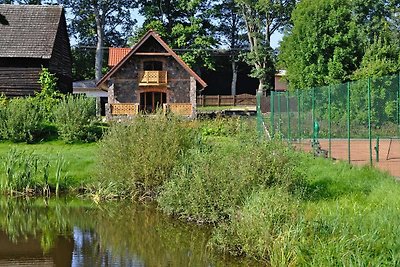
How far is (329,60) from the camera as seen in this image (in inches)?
1502

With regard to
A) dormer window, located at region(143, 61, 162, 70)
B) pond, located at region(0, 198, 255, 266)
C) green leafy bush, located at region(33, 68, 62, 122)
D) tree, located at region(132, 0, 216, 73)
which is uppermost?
tree, located at region(132, 0, 216, 73)

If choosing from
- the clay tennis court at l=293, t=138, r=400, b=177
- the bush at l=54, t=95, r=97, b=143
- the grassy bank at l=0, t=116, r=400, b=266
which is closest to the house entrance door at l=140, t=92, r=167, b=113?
the bush at l=54, t=95, r=97, b=143

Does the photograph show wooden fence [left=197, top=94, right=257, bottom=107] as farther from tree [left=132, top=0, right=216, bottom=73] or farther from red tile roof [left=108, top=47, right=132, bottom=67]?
red tile roof [left=108, top=47, right=132, bottom=67]

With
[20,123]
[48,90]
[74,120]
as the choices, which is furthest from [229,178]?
[48,90]

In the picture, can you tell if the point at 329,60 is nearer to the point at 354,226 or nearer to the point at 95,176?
the point at 95,176

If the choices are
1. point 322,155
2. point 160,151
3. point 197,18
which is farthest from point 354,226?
point 197,18

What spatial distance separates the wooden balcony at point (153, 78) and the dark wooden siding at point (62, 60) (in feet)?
15.3

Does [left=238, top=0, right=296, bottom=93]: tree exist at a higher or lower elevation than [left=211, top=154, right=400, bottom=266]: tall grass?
higher

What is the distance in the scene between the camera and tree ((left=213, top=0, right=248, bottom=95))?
57.5 metres

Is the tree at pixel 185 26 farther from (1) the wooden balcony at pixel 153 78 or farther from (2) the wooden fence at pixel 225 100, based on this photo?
(1) the wooden balcony at pixel 153 78

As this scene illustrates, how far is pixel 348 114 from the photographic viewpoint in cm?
1669

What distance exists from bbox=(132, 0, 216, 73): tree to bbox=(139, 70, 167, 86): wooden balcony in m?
14.4

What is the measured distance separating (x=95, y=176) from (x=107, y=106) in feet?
66.1

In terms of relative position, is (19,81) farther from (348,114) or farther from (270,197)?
(270,197)
